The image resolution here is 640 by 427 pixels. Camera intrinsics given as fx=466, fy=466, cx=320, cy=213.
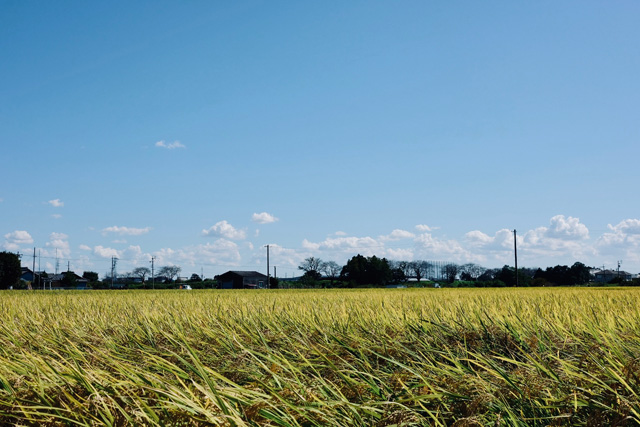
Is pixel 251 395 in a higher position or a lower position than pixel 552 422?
higher

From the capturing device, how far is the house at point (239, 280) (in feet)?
259

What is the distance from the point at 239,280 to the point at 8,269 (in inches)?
1319

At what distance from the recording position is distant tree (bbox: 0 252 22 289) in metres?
56.1

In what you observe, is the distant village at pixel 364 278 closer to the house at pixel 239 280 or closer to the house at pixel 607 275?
the house at pixel 239 280

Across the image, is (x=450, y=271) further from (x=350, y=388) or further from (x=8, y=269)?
(x=350, y=388)

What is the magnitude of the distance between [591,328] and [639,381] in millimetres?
1443

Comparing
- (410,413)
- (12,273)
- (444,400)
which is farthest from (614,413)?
(12,273)

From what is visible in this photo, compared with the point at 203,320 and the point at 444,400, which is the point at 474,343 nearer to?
the point at 444,400

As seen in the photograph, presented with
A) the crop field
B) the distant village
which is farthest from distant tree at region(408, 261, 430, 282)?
the crop field

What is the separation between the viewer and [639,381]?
2.63 m

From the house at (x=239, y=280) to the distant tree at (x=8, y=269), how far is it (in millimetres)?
30685

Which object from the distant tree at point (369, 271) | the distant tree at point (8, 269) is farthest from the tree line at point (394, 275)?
the distant tree at point (8, 269)

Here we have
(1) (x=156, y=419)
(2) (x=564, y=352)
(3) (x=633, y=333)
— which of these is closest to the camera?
(1) (x=156, y=419)

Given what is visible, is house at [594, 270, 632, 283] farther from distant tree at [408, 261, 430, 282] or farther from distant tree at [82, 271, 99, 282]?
distant tree at [82, 271, 99, 282]
